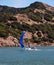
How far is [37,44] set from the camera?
193875 millimetres

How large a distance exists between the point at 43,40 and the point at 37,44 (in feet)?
21.9

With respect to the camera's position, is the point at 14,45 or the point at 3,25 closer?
the point at 14,45

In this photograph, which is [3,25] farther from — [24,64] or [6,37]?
Answer: [24,64]

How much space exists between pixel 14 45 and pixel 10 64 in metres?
119

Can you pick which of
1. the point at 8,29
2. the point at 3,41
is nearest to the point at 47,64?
the point at 3,41

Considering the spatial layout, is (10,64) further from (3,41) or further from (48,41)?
(48,41)

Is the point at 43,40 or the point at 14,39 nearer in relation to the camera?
the point at 14,39

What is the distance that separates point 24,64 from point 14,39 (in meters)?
123

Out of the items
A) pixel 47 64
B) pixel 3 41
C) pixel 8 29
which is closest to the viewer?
pixel 47 64

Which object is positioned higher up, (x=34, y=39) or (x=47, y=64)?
(x=47, y=64)

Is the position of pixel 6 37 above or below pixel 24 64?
below

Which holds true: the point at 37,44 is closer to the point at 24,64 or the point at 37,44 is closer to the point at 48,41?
the point at 48,41

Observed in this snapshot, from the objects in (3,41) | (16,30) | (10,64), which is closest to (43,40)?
(16,30)

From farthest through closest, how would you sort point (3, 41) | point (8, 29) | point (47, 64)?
point (8, 29) < point (3, 41) < point (47, 64)
